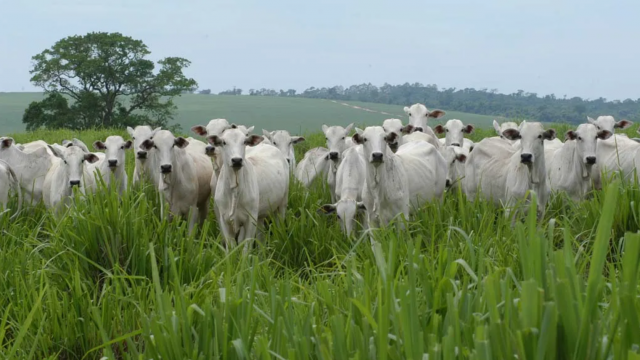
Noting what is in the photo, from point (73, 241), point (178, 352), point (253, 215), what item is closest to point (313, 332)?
point (178, 352)

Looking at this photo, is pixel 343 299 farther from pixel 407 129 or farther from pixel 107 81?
pixel 107 81

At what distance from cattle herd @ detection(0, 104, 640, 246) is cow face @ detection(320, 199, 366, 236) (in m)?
0.01

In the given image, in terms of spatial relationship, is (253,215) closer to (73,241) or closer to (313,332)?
(73,241)

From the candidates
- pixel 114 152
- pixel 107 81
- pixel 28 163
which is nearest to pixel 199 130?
pixel 114 152

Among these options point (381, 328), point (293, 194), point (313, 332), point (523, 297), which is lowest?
point (293, 194)

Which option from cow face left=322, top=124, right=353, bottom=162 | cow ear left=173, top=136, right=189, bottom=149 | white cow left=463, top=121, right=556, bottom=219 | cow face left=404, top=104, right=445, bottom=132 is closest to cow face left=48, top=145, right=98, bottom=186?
cow ear left=173, top=136, right=189, bottom=149

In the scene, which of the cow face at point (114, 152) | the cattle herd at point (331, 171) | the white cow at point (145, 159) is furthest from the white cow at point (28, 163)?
the white cow at point (145, 159)

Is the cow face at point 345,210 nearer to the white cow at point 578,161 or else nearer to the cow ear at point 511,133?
the cow ear at point 511,133

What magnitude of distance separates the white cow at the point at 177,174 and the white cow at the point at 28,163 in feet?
8.20

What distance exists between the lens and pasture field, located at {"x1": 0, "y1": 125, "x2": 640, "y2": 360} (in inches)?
75.1

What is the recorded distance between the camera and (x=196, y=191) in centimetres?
905

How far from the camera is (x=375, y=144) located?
7609 mm

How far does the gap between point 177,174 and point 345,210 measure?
206cm

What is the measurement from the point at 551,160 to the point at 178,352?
8.55 m
